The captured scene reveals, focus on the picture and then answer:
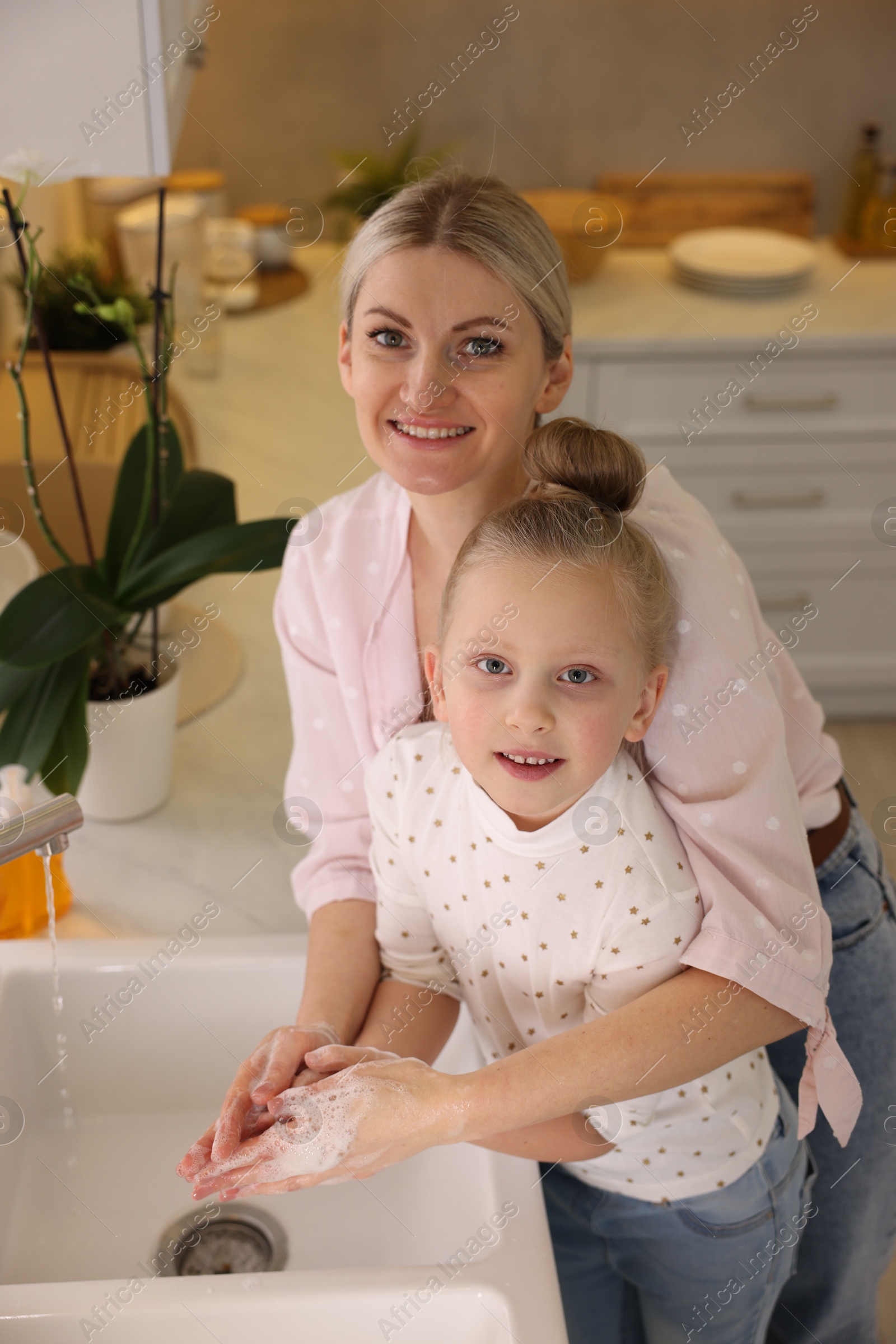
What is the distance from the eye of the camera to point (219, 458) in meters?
2.03

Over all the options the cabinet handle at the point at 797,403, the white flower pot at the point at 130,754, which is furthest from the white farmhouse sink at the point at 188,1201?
the cabinet handle at the point at 797,403

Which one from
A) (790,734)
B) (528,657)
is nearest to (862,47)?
(790,734)

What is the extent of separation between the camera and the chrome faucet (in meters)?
0.85

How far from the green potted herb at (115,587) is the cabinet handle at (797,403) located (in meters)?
1.33

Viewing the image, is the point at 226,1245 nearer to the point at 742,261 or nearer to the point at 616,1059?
the point at 616,1059

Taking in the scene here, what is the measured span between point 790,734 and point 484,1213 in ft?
1.62

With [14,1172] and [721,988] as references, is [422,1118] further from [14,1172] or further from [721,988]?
[14,1172]

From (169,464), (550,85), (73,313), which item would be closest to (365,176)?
(550,85)

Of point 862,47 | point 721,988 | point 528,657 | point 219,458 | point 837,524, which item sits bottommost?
point 837,524

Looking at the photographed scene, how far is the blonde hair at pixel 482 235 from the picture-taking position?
911 mm

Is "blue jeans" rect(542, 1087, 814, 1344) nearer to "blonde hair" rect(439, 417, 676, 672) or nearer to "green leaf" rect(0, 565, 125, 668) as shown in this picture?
"blonde hair" rect(439, 417, 676, 672)

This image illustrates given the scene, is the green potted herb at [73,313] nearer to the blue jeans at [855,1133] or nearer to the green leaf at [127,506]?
the green leaf at [127,506]

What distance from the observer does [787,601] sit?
253 cm

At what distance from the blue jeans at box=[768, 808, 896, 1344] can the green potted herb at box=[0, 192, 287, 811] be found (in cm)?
65
